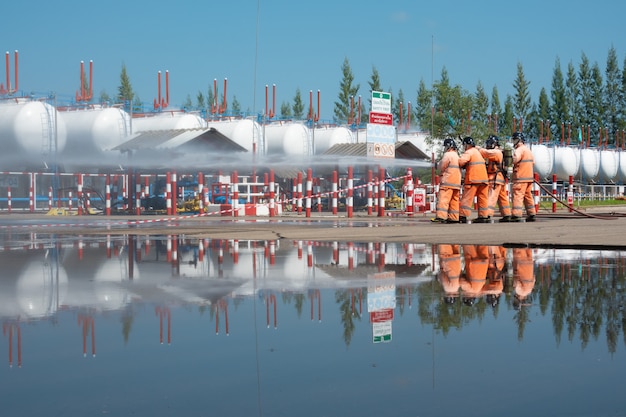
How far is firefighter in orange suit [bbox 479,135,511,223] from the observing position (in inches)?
820

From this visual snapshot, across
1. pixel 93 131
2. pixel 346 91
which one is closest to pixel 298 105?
pixel 346 91

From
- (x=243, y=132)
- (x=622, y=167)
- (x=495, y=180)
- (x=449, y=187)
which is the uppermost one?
(x=243, y=132)

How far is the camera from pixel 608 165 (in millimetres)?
74438

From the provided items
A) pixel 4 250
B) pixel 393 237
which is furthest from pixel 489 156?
pixel 4 250

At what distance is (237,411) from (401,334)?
1896 millimetres

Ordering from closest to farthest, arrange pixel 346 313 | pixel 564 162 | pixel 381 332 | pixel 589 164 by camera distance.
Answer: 1. pixel 381 332
2. pixel 346 313
3. pixel 564 162
4. pixel 589 164

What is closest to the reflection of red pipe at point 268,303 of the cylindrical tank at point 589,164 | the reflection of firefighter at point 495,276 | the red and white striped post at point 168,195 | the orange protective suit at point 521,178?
the reflection of firefighter at point 495,276

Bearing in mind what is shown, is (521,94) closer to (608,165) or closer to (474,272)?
(608,165)

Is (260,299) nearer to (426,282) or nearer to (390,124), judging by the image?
(426,282)

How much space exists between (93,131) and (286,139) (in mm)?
11545

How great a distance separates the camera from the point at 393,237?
15219mm

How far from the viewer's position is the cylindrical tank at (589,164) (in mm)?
71062

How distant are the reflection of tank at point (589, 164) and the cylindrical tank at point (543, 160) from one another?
5264mm

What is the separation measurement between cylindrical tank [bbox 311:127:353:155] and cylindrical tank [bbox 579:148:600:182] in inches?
934
